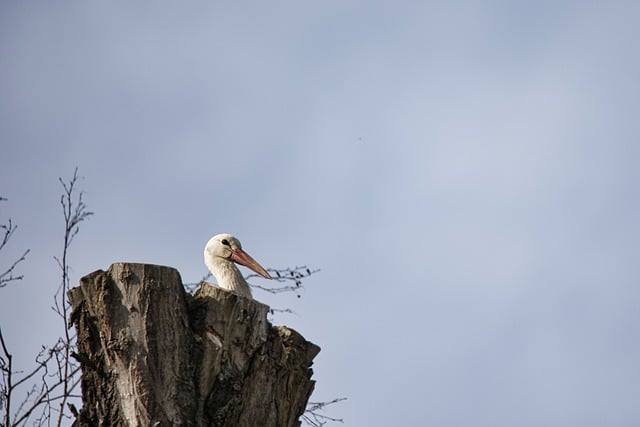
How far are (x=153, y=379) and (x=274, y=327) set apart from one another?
31.8 inches

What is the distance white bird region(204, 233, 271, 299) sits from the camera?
10156 millimetres

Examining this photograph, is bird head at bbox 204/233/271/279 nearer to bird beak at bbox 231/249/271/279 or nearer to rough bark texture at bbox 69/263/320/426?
bird beak at bbox 231/249/271/279

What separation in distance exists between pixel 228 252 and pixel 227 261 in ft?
0.49

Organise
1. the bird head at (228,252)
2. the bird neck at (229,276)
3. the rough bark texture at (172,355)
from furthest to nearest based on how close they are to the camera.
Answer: the bird head at (228,252) < the bird neck at (229,276) < the rough bark texture at (172,355)

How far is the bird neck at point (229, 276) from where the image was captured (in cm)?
1003

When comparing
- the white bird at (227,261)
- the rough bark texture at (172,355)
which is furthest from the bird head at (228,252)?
the rough bark texture at (172,355)

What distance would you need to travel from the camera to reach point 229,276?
33.4ft

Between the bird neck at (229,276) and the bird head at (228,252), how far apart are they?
79mm

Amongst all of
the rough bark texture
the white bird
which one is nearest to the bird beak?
the white bird

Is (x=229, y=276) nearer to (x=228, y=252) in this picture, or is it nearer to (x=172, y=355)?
(x=228, y=252)

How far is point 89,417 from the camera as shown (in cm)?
561

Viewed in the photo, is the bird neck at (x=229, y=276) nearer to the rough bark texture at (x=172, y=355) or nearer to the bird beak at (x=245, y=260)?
the bird beak at (x=245, y=260)

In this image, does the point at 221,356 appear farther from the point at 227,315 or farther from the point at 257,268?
the point at 257,268

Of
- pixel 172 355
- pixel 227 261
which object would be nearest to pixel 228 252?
pixel 227 261
